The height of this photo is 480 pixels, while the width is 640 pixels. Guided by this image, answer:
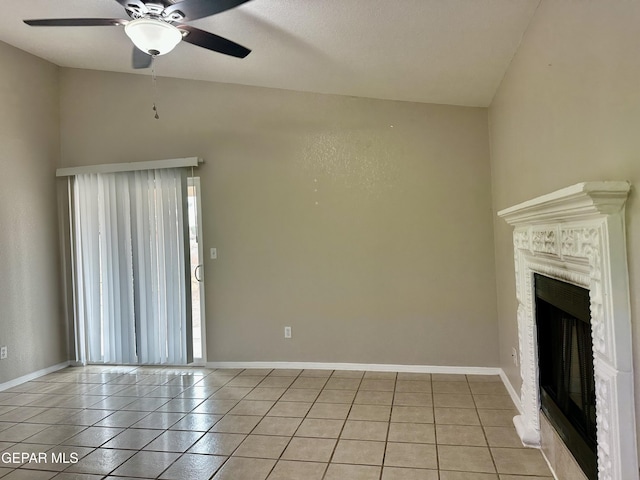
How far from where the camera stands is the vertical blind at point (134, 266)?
4246 millimetres

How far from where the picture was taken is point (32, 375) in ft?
13.6

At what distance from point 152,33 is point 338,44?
1.22m

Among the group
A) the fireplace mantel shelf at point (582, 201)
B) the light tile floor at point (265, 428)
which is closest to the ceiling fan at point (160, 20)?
the fireplace mantel shelf at point (582, 201)

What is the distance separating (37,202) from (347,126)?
3.16m

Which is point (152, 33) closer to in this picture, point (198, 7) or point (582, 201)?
point (198, 7)

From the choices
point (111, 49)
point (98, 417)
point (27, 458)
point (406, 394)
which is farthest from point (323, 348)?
point (111, 49)

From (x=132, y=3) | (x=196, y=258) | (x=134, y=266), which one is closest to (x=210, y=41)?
(x=132, y=3)

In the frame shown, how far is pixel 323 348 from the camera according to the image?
413 centimetres

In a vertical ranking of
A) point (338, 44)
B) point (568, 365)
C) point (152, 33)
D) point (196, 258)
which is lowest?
point (568, 365)

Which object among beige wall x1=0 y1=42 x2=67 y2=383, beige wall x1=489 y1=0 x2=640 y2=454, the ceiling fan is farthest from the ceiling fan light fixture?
beige wall x1=0 y1=42 x2=67 y2=383

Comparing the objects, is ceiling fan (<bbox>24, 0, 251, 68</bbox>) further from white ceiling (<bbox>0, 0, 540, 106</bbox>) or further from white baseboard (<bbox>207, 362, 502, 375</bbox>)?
white baseboard (<bbox>207, 362, 502, 375</bbox>)

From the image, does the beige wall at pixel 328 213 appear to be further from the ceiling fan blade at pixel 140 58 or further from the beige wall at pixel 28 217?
the ceiling fan blade at pixel 140 58

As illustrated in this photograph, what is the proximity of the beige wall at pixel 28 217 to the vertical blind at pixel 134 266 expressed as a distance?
0.98 ft

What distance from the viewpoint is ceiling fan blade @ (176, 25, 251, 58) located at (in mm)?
2395
